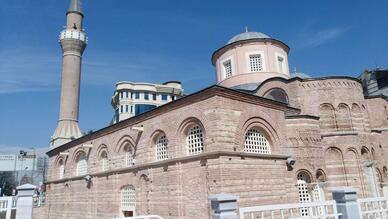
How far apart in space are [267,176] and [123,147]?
7.49 m

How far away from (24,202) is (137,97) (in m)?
41.4

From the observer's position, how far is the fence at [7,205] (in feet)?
25.1

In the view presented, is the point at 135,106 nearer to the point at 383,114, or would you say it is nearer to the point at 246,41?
the point at 246,41

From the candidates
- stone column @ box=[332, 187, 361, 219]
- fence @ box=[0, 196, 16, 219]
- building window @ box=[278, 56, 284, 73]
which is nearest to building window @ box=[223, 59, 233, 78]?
building window @ box=[278, 56, 284, 73]

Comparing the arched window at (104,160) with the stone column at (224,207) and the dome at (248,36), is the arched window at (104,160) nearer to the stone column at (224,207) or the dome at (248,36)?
the dome at (248,36)

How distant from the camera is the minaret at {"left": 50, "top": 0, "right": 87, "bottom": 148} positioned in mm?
28828

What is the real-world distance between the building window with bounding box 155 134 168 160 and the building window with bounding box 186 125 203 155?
144 centimetres

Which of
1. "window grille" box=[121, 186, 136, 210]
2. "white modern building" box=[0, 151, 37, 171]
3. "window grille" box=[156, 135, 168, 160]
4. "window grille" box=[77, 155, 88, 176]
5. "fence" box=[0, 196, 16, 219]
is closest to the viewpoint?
"fence" box=[0, 196, 16, 219]

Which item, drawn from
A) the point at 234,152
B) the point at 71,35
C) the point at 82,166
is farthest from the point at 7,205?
the point at 71,35

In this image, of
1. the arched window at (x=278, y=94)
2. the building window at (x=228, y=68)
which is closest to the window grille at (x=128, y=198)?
the arched window at (x=278, y=94)

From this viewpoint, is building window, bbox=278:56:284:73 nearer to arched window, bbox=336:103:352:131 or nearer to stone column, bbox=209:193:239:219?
arched window, bbox=336:103:352:131

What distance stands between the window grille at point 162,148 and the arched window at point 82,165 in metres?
7.62

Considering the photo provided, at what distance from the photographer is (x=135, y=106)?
4766 centimetres

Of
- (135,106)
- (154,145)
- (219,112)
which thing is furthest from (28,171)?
(219,112)
